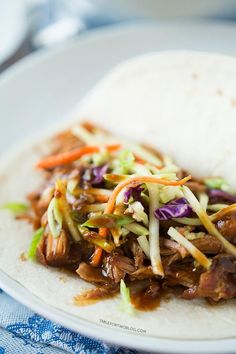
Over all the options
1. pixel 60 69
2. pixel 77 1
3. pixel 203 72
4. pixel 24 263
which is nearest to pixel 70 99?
pixel 60 69

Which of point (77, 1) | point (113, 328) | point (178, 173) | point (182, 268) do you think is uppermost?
point (77, 1)

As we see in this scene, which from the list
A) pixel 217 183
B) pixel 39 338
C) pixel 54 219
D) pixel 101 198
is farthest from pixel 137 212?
pixel 39 338

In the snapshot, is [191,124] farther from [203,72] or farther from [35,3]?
[35,3]

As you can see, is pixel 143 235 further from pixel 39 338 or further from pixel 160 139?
pixel 160 139

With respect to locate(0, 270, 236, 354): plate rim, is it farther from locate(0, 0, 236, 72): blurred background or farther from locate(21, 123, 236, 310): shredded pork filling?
locate(0, 0, 236, 72): blurred background

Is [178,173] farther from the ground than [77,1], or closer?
closer

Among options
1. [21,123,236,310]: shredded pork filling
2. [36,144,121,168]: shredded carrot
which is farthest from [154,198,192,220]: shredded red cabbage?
[36,144,121,168]: shredded carrot

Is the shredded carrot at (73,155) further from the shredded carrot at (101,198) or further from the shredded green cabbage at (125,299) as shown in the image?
the shredded green cabbage at (125,299)
